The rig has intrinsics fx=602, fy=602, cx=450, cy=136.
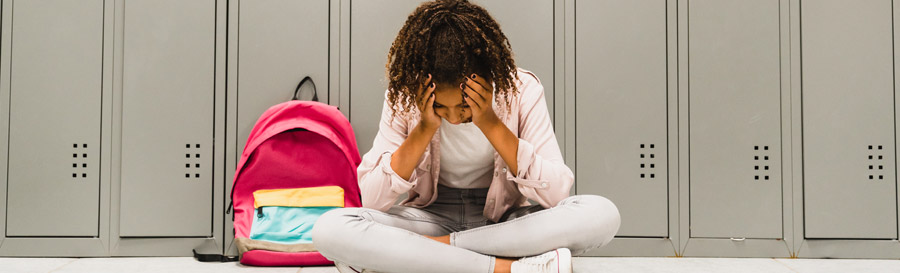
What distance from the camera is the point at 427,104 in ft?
4.75

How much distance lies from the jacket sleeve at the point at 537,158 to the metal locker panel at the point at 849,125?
1.37m

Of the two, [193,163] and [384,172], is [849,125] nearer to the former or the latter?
[384,172]

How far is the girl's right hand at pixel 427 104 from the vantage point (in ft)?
4.70

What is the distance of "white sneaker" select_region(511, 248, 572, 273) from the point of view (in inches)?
56.4

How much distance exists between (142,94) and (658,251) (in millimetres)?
2159

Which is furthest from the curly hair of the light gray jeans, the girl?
the light gray jeans

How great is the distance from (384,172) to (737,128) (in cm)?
158

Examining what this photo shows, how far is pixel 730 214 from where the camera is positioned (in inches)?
95.0

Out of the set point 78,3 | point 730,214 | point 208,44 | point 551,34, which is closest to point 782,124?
point 730,214

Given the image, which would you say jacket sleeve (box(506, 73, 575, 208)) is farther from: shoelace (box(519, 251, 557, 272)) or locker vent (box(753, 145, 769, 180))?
locker vent (box(753, 145, 769, 180))

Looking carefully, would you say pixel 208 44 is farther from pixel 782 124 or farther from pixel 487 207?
pixel 782 124

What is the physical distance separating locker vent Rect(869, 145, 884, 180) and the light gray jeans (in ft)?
4.97

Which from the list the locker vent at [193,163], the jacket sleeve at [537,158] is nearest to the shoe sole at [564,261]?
the jacket sleeve at [537,158]

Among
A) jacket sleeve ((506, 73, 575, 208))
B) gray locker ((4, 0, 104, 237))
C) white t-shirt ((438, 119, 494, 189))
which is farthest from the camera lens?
gray locker ((4, 0, 104, 237))
